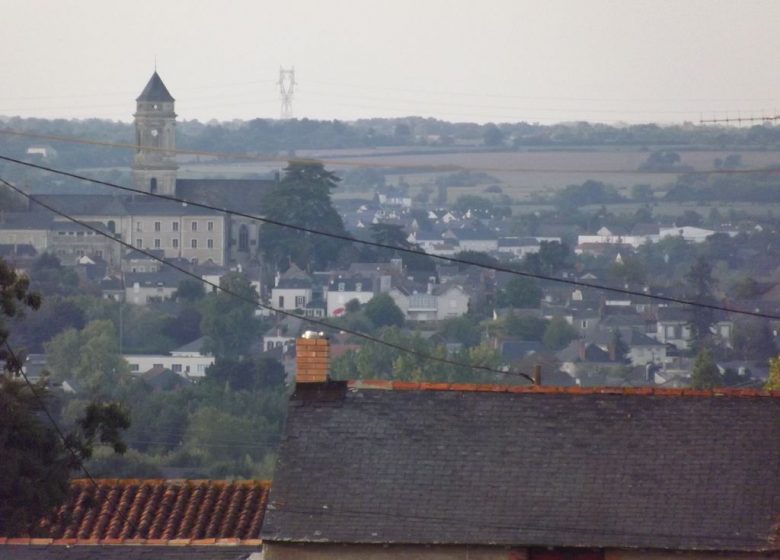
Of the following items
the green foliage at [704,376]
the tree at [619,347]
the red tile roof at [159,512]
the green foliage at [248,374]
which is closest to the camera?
the red tile roof at [159,512]

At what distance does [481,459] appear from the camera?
2055 centimetres

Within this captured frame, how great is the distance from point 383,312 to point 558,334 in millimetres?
16560

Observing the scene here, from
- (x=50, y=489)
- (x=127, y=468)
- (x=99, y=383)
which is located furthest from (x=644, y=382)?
(x=50, y=489)

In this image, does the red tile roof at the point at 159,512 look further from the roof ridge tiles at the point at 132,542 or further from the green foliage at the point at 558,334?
the green foliage at the point at 558,334

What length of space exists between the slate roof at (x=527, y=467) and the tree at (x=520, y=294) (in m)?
158

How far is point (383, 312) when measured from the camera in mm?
174000

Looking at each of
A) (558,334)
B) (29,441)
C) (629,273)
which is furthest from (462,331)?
(29,441)

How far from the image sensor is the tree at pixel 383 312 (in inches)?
6777

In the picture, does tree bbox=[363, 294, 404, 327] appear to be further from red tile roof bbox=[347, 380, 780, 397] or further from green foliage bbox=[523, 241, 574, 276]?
red tile roof bbox=[347, 380, 780, 397]

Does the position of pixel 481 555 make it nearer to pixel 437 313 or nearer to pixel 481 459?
pixel 481 459

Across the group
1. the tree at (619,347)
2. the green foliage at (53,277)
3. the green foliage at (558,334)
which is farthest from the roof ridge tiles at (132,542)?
the green foliage at (53,277)

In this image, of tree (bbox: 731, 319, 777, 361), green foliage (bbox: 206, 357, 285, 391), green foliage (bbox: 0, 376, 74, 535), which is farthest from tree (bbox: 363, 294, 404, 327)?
green foliage (bbox: 0, 376, 74, 535)

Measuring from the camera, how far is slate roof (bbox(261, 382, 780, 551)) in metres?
19.8

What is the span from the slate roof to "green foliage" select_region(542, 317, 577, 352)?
5395 inches
